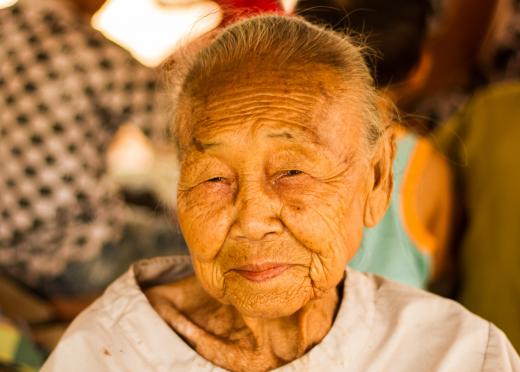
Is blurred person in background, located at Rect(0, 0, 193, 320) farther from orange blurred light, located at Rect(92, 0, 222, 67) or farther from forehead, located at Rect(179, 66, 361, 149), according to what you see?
forehead, located at Rect(179, 66, 361, 149)

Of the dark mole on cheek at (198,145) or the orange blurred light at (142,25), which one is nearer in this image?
the dark mole on cheek at (198,145)

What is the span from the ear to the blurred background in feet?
2.29

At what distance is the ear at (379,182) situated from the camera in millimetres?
1343

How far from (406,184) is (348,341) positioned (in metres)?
0.99

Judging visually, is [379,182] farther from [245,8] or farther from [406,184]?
[406,184]

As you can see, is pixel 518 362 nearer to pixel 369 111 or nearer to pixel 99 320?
pixel 369 111

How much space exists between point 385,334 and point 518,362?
0.28 m

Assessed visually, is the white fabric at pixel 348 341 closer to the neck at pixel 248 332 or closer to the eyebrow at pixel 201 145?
the neck at pixel 248 332

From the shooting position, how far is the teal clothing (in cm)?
190

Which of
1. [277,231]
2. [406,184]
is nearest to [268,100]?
[277,231]

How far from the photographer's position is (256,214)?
1177 mm

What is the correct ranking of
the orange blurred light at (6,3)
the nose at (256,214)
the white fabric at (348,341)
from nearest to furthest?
the nose at (256,214), the white fabric at (348,341), the orange blurred light at (6,3)

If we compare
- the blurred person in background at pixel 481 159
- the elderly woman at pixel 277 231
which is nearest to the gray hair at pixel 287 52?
the elderly woman at pixel 277 231

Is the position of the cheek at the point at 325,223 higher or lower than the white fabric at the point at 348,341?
higher
